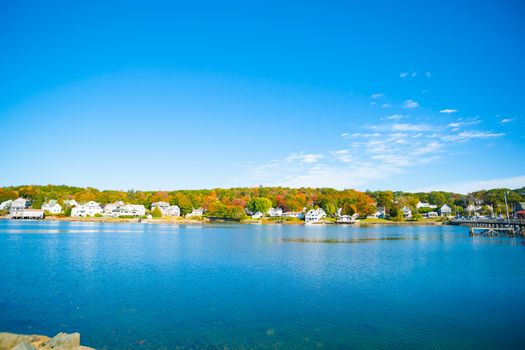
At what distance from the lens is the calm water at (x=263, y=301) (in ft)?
42.2

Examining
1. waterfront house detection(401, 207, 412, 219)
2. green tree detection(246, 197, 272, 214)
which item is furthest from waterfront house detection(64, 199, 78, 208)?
waterfront house detection(401, 207, 412, 219)

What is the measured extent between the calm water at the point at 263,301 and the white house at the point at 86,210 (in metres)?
88.5

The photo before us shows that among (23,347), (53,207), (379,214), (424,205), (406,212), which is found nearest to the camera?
(23,347)

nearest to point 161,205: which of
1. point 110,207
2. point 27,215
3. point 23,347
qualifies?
point 110,207

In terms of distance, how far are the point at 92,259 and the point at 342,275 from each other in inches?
845

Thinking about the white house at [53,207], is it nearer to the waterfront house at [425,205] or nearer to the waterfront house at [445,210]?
the waterfront house at [425,205]

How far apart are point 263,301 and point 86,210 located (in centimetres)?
11124

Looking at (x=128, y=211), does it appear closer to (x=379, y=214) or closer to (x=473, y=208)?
(x=379, y=214)

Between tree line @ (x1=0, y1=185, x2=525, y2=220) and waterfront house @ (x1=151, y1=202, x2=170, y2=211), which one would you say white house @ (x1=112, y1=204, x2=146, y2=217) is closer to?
waterfront house @ (x1=151, y1=202, x2=170, y2=211)

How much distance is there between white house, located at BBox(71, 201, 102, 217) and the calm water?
88495mm

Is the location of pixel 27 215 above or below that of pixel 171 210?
below

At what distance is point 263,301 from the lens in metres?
17.4

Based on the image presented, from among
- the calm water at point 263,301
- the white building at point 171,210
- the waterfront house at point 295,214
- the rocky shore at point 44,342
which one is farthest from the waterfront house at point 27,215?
the rocky shore at point 44,342

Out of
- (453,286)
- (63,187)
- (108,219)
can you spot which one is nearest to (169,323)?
(453,286)
